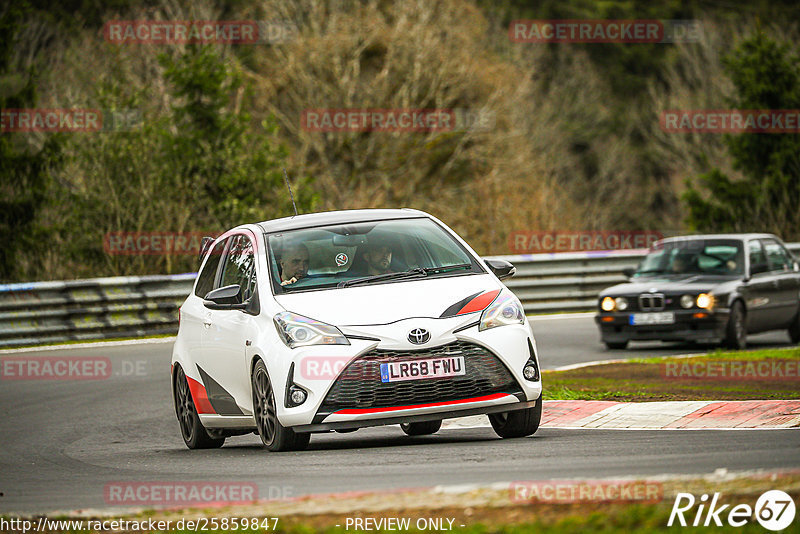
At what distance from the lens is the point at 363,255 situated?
9977mm

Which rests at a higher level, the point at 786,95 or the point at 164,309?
the point at 786,95

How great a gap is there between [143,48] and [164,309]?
78.9 feet

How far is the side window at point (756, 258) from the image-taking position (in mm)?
18969

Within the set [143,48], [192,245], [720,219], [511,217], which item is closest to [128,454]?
[192,245]

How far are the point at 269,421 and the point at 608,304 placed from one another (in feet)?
32.4

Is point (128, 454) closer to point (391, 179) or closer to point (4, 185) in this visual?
point (4, 185)

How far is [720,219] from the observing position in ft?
98.5

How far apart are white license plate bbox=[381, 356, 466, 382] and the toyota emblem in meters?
0.13

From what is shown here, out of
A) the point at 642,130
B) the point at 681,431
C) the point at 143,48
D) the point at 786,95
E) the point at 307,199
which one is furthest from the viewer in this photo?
the point at 642,130

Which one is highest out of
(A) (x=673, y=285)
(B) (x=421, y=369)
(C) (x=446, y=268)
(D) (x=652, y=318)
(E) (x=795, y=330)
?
(C) (x=446, y=268)

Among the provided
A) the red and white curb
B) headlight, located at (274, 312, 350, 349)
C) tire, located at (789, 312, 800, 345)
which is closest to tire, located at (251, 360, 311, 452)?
headlight, located at (274, 312, 350, 349)

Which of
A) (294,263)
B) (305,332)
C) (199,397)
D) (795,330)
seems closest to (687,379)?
(199,397)

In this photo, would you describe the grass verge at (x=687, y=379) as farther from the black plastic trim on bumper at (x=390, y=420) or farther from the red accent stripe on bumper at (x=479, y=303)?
the black plastic trim on bumper at (x=390, y=420)

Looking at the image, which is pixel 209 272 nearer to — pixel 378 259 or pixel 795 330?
pixel 378 259
